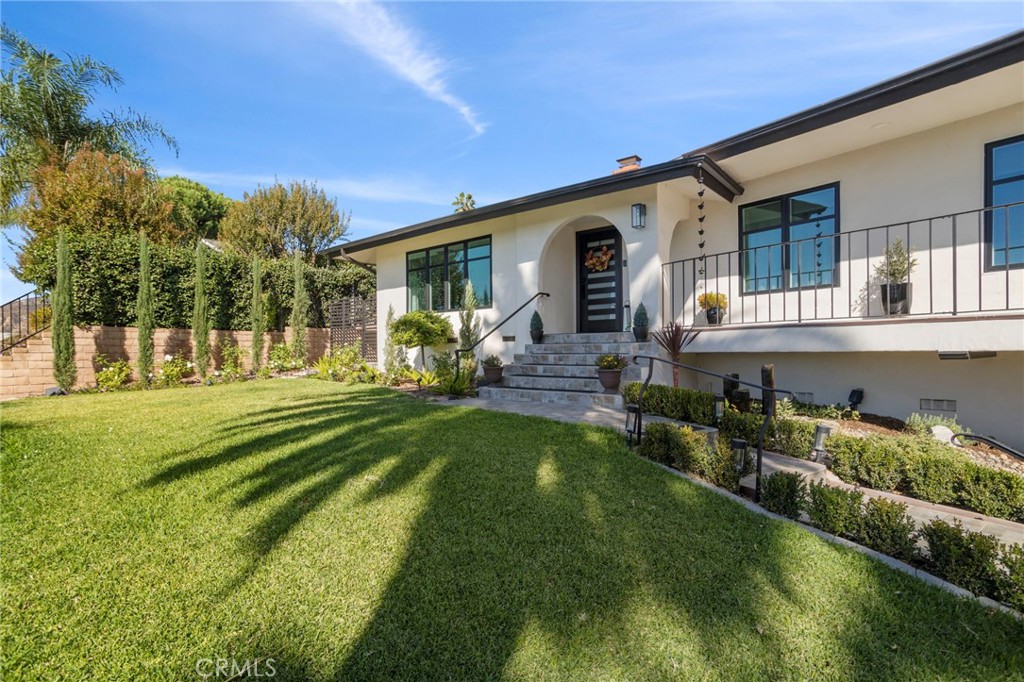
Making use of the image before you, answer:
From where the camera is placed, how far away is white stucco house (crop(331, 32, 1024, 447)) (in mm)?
5570

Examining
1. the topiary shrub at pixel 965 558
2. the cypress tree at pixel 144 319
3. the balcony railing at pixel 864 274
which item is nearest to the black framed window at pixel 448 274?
the balcony railing at pixel 864 274

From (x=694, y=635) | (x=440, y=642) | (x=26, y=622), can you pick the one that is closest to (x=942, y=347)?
(x=694, y=635)

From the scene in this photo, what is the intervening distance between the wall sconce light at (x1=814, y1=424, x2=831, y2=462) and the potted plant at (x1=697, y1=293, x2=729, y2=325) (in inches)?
123

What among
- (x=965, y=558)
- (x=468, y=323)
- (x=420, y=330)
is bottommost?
(x=965, y=558)

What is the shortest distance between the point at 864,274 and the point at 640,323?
11.1ft

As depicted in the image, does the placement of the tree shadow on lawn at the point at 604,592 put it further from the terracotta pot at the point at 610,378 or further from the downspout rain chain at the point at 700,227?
the downspout rain chain at the point at 700,227

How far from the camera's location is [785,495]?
10.6ft

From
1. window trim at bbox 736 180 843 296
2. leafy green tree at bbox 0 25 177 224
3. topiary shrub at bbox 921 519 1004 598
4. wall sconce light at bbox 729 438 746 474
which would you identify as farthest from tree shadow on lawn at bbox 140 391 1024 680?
leafy green tree at bbox 0 25 177 224

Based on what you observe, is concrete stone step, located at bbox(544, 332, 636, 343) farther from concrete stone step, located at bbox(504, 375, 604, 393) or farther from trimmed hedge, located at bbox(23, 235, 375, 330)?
trimmed hedge, located at bbox(23, 235, 375, 330)

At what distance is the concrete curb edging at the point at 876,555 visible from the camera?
7.49 feet

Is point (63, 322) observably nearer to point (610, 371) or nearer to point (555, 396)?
point (555, 396)

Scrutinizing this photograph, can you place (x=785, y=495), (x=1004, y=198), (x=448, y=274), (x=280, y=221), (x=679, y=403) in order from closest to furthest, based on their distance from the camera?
(x=785, y=495) < (x=679, y=403) < (x=1004, y=198) < (x=448, y=274) < (x=280, y=221)

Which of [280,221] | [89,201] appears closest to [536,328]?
[89,201]

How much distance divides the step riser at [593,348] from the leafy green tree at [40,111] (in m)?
15.2
